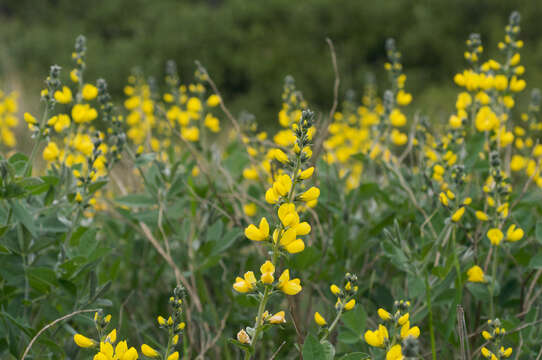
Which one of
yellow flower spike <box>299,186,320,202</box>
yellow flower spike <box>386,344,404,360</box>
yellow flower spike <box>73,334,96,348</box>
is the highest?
yellow flower spike <box>299,186,320,202</box>

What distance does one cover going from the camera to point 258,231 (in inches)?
37.2

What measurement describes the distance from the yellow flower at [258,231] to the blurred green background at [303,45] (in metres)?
8.18

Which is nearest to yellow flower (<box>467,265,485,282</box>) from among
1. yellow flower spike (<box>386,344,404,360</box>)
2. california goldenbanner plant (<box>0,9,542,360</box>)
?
california goldenbanner plant (<box>0,9,542,360</box>)

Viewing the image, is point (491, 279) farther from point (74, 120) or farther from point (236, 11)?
point (236, 11)

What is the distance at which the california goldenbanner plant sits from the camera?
1031 millimetres

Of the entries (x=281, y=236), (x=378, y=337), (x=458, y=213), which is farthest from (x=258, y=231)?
(x=458, y=213)

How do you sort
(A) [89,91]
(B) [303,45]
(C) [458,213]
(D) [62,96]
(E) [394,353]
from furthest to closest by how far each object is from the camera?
(B) [303,45]
(A) [89,91]
(D) [62,96]
(C) [458,213]
(E) [394,353]

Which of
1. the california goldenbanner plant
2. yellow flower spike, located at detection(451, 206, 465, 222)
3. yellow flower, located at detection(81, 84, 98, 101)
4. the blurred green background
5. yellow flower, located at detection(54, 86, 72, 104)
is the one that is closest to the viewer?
the california goldenbanner plant

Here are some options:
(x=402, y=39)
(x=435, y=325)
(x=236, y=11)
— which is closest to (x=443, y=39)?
(x=402, y=39)

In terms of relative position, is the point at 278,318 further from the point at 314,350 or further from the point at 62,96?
the point at 62,96

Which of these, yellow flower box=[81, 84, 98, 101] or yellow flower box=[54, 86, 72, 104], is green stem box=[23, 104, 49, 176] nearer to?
yellow flower box=[54, 86, 72, 104]

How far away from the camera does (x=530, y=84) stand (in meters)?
7.85

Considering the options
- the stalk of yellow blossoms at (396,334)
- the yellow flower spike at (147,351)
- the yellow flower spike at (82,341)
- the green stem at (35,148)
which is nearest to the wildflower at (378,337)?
the stalk of yellow blossoms at (396,334)

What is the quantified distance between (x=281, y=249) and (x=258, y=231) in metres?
0.06
